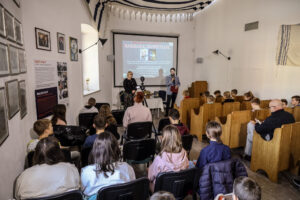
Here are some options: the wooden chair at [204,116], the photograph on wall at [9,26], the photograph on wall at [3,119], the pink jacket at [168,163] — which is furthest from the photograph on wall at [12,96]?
Result: the wooden chair at [204,116]

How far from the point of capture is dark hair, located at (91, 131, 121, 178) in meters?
1.54

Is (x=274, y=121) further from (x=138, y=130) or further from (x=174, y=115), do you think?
(x=138, y=130)

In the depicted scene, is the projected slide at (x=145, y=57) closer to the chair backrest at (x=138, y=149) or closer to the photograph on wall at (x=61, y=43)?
the photograph on wall at (x=61, y=43)

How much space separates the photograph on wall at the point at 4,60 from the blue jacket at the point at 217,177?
189 cm

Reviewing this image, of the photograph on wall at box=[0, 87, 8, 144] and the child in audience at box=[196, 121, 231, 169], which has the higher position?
the photograph on wall at box=[0, 87, 8, 144]

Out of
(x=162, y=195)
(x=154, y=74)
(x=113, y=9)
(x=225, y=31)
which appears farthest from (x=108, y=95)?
(x=162, y=195)

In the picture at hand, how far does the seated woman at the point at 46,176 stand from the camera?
4.39 feet

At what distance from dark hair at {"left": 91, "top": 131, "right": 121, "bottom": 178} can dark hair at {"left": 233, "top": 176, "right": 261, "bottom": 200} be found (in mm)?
907

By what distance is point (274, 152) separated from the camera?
273 cm

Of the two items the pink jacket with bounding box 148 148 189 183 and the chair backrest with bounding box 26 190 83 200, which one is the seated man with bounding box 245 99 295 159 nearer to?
the pink jacket with bounding box 148 148 189 183

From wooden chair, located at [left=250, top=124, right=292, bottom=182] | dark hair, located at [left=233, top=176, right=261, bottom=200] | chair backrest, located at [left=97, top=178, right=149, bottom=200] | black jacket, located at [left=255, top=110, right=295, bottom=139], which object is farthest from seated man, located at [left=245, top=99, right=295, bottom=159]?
chair backrest, located at [left=97, top=178, right=149, bottom=200]

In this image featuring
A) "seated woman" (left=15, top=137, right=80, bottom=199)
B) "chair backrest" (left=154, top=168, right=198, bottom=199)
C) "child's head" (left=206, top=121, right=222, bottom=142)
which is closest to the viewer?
"seated woman" (left=15, top=137, right=80, bottom=199)

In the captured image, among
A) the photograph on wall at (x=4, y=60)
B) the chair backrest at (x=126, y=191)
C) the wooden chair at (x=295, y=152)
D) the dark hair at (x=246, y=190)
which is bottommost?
the wooden chair at (x=295, y=152)

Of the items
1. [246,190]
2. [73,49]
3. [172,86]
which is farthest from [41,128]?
[172,86]
